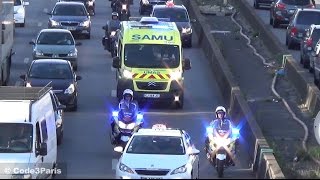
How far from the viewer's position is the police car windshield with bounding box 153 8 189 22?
5109cm

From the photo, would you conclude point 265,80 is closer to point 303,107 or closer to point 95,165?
point 303,107

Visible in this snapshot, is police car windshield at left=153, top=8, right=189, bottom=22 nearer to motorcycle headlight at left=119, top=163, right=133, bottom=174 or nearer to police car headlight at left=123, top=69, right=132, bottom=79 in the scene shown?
police car headlight at left=123, top=69, right=132, bottom=79

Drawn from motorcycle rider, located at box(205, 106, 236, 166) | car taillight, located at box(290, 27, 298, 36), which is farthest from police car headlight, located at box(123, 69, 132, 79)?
car taillight, located at box(290, 27, 298, 36)

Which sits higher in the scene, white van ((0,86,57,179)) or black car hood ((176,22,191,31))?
white van ((0,86,57,179))

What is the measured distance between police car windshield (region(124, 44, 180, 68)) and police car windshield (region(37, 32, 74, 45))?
24.8 ft

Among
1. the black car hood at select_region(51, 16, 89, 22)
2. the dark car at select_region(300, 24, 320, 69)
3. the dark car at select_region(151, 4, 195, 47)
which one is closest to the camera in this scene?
the dark car at select_region(300, 24, 320, 69)

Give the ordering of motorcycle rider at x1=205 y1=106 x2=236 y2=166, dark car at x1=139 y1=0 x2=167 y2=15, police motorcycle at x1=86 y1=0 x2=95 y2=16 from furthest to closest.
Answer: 1. dark car at x1=139 y1=0 x2=167 y2=15
2. police motorcycle at x1=86 y1=0 x2=95 y2=16
3. motorcycle rider at x1=205 y1=106 x2=236 y2=166

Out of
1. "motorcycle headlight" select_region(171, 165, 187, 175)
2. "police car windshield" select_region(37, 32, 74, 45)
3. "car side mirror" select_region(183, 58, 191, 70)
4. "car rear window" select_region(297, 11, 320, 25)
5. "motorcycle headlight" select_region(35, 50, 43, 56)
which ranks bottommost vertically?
"car rear window" select_region(297, 11, 320, 25)

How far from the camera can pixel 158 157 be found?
23000 mm

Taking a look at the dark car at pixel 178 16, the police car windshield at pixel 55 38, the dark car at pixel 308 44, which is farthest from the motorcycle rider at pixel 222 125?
the dark car at pixel 178 16

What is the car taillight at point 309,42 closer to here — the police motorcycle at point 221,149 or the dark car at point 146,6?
the police motorcycle at point 221,149

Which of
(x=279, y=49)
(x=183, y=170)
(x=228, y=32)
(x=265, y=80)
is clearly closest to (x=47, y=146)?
(x=183, y=170)

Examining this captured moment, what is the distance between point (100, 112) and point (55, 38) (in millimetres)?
8551

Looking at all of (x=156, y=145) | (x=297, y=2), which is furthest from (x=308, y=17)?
(x=156, y=145)
